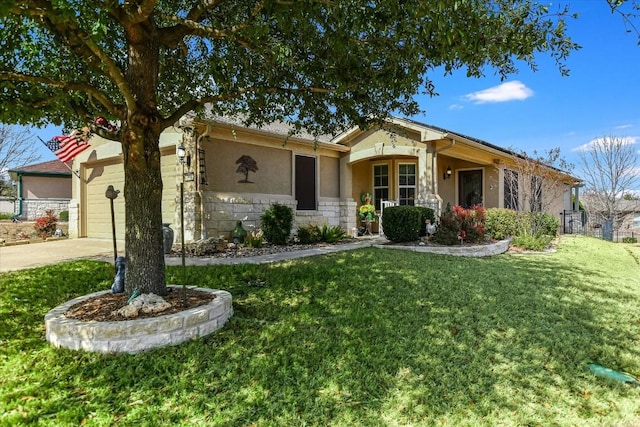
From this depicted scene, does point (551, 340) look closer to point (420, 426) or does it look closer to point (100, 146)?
point (420, 426)

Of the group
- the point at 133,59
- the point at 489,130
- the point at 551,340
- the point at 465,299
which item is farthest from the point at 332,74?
the point at 489,130

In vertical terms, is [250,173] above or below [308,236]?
above

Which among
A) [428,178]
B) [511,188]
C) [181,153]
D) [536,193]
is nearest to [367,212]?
[428,178]

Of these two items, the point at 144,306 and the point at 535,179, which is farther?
the point at 535,179

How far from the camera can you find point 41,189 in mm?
21109

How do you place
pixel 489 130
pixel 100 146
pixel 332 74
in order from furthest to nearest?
pixel 489 130 < pixel 100 146 < pixel 332 74

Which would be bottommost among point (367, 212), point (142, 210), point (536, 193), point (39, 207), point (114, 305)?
point (114, 305)

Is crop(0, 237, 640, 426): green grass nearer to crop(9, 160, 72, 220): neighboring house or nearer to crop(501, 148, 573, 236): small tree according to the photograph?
crop(501, 148, 573, 236): small tree

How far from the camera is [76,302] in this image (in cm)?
456

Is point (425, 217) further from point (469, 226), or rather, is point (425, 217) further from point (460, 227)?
point (469, 226)

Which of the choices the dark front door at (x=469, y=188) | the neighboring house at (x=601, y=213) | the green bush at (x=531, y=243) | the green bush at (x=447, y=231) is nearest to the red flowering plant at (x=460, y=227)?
the green bush at (x=447, y=231)

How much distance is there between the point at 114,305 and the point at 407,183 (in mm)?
11391

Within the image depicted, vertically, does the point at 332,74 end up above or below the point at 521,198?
above

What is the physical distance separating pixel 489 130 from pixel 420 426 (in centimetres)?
1960
